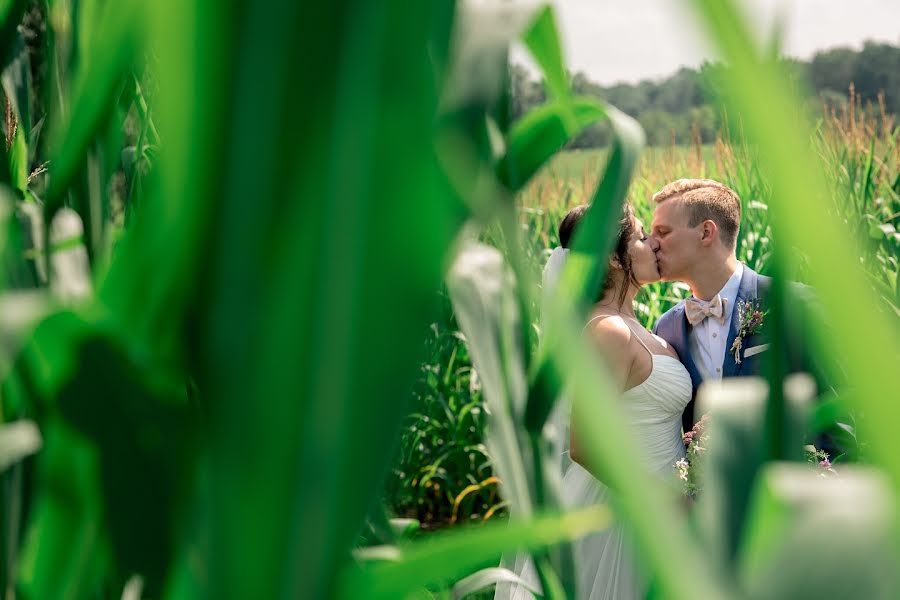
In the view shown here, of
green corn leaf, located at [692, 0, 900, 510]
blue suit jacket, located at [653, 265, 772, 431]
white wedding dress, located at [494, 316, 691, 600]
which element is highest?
green corn leaf, located at [692, 0, 900, 510]

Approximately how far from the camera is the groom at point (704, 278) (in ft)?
8.85

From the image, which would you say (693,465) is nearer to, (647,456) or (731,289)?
(647,456)

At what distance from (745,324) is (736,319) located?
0.32 ft

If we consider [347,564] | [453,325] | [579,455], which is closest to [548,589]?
[347,564]

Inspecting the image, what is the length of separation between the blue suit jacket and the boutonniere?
2 cm

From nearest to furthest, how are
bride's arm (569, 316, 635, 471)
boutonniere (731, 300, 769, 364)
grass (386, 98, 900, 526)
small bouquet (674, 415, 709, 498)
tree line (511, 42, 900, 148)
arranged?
small bouquet (674, 415, 709, 498) → bride's arm (569, 316, 635, 471) → boutonniere (731, 300, 769, 364) → grass (386, 98, 900, 526) → tree line (511, 42, 900, 148)

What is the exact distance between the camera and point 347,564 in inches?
6.4

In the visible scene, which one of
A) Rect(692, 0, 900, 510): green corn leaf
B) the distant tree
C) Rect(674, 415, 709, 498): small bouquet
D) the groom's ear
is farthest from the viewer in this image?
the distant tree

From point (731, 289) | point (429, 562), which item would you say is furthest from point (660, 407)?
point (429, 562)

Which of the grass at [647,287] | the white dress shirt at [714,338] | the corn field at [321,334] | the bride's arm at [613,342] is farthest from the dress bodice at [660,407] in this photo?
the corn field at [321,334]

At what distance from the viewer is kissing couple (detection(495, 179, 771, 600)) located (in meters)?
2.39

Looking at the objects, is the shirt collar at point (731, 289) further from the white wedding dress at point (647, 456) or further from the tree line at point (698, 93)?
the tree line at point (698, 93)

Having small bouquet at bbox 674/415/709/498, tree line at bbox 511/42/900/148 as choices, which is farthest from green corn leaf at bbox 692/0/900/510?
tree line at bbox 511/42/900/148

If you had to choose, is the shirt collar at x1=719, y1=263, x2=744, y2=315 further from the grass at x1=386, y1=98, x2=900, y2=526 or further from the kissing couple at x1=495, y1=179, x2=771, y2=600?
the grass at x1=386, y1=98, x2=900, y2=526
